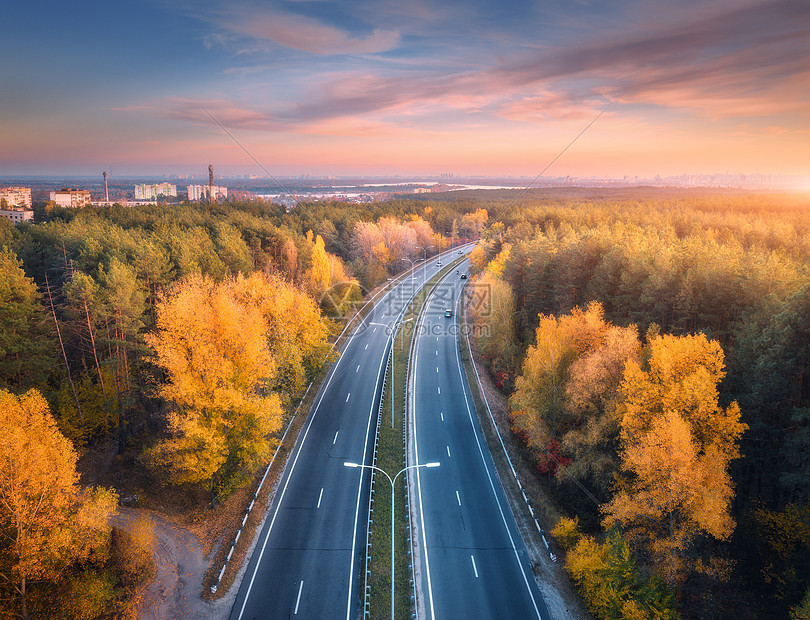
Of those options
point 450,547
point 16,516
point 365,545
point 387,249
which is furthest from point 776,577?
point 387,249

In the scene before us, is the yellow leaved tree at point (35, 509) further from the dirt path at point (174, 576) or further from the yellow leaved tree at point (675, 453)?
the yellow leaved tree at point (675, 453)

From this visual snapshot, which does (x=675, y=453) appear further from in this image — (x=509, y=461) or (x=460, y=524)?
(x=509, y=461)

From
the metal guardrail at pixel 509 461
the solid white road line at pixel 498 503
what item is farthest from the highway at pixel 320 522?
the metal guardrail at pixel 509 461

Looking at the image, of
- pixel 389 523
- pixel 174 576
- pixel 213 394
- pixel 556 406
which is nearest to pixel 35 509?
pixel 174 576

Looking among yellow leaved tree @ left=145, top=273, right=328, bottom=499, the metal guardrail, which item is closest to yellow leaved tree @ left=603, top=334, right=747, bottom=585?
the metal guardrail

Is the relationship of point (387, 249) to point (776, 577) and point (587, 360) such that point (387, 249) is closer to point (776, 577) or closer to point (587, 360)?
point (587, 360)
